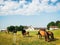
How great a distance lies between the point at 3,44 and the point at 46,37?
662 inches

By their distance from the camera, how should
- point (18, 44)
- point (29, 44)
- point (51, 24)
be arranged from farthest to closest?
1. point (51, 24)
2. point (29, 44)
3. point (18, 44)

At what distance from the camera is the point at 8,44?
13.7 m

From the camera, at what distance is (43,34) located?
30.8 meters

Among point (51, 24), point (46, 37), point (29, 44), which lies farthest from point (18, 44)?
point (51, 24)

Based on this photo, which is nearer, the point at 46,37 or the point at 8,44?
the point at 8,44

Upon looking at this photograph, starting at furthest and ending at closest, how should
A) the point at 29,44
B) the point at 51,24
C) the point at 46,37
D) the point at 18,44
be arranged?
1. the point at 51,24
2. the point at 46,37
3. the point at 29,44
4. the point at 18,44

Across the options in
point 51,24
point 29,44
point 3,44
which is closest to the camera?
point 3,44

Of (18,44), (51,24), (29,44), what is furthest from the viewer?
(51,24)

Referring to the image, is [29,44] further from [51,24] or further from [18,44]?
[51,24]

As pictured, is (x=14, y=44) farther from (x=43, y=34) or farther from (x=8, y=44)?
(x=43, y=34)

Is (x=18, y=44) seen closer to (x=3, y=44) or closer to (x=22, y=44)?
(x=22, y=44)

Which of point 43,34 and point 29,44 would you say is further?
point 43,34

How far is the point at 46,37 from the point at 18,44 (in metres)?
15.6

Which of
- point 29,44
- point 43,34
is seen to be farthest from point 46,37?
point 29,44
